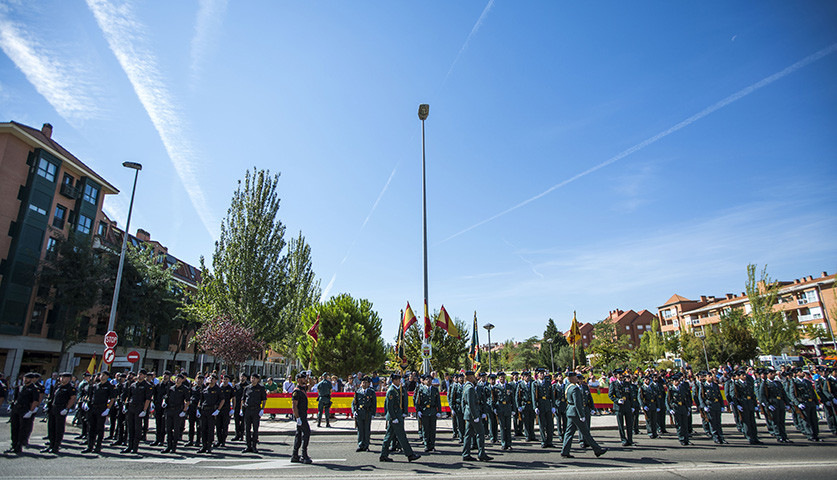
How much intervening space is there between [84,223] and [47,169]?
18.4ft

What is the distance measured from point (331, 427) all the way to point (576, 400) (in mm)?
10056

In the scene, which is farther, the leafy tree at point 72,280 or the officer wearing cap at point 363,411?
the leafy tree at point 72,280

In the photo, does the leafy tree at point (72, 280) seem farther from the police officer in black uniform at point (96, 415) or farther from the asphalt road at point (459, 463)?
the police officer in black uniform at point (96, 415)

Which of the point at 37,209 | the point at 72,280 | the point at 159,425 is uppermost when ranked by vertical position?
the point at 37,209

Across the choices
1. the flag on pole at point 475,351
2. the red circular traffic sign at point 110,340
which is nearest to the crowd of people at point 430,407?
the red circular traffic sign at point 110,340

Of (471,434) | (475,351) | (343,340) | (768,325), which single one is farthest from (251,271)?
(768,325)

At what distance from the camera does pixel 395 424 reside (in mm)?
9500

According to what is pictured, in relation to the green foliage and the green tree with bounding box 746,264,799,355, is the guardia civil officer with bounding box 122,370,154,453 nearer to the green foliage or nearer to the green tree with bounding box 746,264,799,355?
the green foliage

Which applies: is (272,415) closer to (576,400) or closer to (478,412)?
(478,412)

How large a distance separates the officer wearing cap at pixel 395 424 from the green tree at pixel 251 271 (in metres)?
23.8

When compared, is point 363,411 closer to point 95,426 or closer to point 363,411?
point 363,411

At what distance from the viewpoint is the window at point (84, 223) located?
38.0 m

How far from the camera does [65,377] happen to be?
34.3 feet

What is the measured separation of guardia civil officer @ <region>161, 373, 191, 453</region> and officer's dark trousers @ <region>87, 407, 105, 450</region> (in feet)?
4.87
